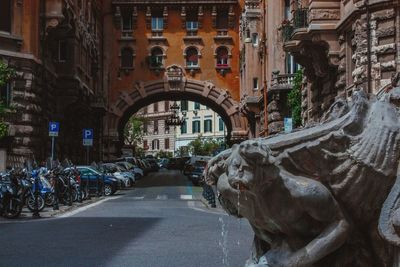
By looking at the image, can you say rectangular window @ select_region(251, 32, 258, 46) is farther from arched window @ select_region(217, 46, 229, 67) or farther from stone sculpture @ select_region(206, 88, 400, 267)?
stone sculpture @ select_region(206, 88, 400, 267)

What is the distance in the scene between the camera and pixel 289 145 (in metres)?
4.05

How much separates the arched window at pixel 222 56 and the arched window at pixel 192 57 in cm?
177

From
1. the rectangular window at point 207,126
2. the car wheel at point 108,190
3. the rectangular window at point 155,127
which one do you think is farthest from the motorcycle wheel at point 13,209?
the rectangular window at point 155,127

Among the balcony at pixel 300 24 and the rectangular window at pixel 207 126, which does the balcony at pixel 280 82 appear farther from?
the rectangular window at pixel 207 126

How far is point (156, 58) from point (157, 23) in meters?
2.85

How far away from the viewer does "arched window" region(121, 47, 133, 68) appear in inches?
2432

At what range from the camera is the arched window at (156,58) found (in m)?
61.3

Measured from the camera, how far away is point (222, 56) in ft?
203

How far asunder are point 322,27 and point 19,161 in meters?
12.9

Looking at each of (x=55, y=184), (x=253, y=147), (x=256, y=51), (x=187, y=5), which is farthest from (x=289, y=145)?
(x=187, y=5)

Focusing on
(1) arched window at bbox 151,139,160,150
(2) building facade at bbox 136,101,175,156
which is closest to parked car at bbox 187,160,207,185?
(2) building facade at bbox 136,101,175,156

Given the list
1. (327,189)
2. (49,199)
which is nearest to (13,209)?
(49,199)

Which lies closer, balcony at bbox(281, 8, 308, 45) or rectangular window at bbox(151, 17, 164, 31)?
balcony at bbox(281, 8, 308, 45)

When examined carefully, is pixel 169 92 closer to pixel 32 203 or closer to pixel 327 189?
pixel 32 203
